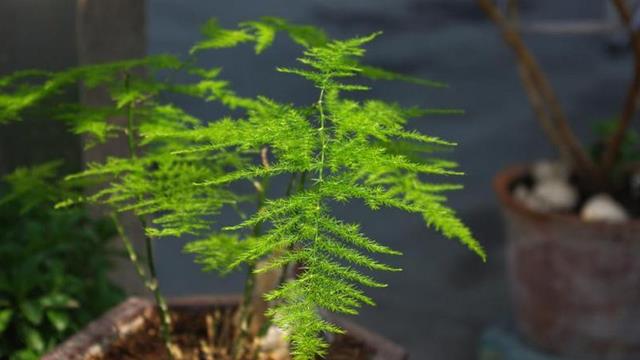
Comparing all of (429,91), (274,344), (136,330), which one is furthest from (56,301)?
(429,91)

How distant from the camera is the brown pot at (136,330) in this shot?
1186 mm

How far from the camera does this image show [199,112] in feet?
12.5

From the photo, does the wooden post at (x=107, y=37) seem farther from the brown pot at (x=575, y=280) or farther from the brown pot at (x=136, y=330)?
the brown pot at (x=575, y=280)

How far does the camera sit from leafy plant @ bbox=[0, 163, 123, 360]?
1555 mm

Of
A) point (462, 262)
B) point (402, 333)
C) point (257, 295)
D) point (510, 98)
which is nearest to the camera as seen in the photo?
point (257, 295)

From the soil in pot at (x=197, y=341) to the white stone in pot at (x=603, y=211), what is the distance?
1.08 metres

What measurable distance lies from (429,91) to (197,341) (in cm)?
298

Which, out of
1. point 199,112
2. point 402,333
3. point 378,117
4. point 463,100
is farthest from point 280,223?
point 463,100

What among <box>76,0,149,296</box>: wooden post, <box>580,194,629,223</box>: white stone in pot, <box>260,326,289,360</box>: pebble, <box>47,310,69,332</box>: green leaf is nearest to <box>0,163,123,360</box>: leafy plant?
<box>47,310,69,332</box>: green leaf

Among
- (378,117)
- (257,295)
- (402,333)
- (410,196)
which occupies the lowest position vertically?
(402,333)

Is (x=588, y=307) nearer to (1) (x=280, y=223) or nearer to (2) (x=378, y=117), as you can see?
(2) (x=378, y=117)

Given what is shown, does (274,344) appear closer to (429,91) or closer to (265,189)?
(265,189)

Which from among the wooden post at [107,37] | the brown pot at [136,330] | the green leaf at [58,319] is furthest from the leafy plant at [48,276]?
the brown pot at [136,330]

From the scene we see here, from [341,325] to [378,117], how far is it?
396mm
